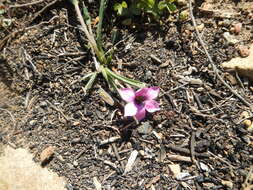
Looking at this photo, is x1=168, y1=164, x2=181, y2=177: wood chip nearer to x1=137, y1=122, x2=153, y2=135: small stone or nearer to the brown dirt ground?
the brown dirt ground

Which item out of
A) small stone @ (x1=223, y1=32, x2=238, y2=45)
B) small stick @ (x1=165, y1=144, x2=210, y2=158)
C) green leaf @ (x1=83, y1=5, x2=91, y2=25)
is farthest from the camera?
green leaf @ (x1=83, y1=5, x2=91, y2=25)

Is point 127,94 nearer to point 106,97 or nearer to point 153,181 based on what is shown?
point 106,97

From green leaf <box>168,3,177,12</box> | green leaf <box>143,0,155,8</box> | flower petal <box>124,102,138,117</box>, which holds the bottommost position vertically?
flower petal <box>124,102,138,117</box>

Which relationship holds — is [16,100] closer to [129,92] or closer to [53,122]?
[53,122]

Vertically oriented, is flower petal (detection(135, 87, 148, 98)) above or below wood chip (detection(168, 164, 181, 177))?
above

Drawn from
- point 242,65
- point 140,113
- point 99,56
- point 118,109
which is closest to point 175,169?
point 140,113

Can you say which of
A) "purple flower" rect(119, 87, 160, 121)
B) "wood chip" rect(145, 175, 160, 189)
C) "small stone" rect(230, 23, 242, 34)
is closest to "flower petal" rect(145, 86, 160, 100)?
"purple flower" rect(119, 87, 160, 121)

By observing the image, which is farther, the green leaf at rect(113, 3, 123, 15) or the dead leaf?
the green leaf at rect(113, 3, 123, 15)

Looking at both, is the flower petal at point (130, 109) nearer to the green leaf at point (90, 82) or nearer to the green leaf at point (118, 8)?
the green leaf at point (90, 82)
